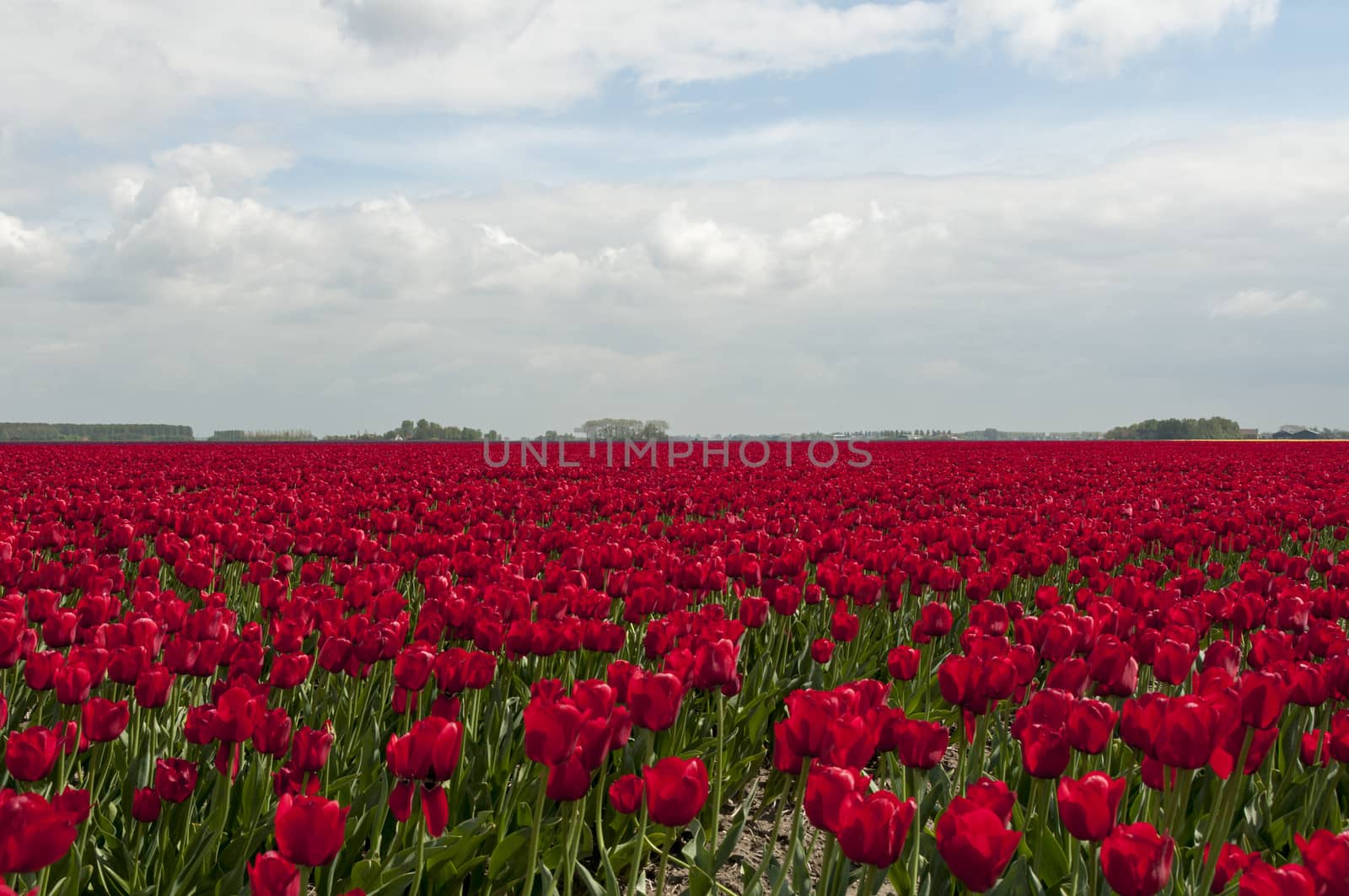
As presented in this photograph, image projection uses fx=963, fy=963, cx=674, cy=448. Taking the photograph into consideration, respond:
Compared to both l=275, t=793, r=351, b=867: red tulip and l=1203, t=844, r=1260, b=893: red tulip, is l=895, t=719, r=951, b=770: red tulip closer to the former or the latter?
l=1203, t=844, r=1260, b=893: red tulip

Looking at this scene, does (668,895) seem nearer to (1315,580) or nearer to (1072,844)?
(1072,844)

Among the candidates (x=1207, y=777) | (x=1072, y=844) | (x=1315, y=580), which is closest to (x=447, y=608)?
(x=1072, y=844)

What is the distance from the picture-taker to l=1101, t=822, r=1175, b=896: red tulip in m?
1.97

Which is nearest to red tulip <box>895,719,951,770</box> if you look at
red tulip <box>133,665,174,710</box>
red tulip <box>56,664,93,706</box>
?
red tulip <box>133,665,174,710</box>

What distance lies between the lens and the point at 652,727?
8.77 ft

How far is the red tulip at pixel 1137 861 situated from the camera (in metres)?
1.97

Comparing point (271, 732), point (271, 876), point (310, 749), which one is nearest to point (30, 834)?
point (271, 876)

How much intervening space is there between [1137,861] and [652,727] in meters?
1.23

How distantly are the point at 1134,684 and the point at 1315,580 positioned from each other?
7493 millimetres

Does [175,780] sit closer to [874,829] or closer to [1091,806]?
[874,829]

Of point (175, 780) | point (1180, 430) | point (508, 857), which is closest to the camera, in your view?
point (175, 780)

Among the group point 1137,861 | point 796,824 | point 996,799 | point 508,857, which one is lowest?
point 508,857

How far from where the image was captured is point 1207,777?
369cm

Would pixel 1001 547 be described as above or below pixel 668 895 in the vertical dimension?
above
